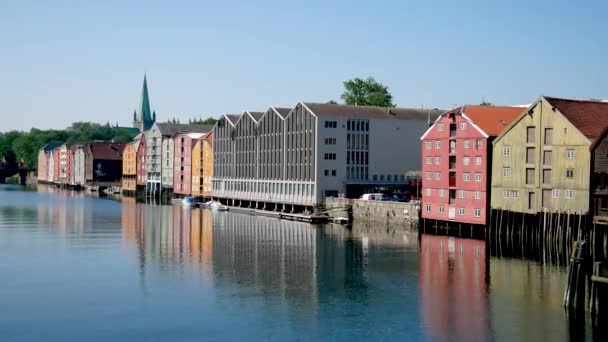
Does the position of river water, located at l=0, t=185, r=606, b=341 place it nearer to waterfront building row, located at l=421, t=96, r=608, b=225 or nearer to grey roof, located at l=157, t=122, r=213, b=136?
waterfront building row, located at l=421, t=96, r=608, b=225

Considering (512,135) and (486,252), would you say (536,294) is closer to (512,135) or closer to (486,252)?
(486,252)

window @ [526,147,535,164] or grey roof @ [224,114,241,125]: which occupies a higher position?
grey roof @ [224,114,241,125]

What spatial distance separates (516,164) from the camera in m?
72.0

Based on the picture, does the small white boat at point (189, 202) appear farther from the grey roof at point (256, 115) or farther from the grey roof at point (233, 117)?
the grey roof at point (256, 115)

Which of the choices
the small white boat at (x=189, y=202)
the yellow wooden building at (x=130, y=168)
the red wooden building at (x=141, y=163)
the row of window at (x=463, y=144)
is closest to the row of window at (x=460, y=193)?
the row of window at (x=463, y=144)

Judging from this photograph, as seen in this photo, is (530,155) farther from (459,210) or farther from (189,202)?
(189,202)

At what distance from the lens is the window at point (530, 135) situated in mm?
70688

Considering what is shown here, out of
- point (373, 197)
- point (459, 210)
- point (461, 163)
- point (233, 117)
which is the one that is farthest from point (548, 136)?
point (233, 117)

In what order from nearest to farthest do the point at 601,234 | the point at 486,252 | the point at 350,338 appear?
the point at 350,338 < the point at 601,234 < the point at 486,252

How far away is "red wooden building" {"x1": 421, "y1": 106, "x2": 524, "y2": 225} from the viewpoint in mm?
76375

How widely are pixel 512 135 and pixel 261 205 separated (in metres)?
51.5

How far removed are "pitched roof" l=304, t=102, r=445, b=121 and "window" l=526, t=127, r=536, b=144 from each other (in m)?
33.0

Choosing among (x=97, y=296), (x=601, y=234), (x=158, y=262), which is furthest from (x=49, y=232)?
(x=601, y=234)

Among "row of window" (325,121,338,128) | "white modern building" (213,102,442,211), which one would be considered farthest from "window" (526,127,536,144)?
"row of window" (325,121,338,128)
